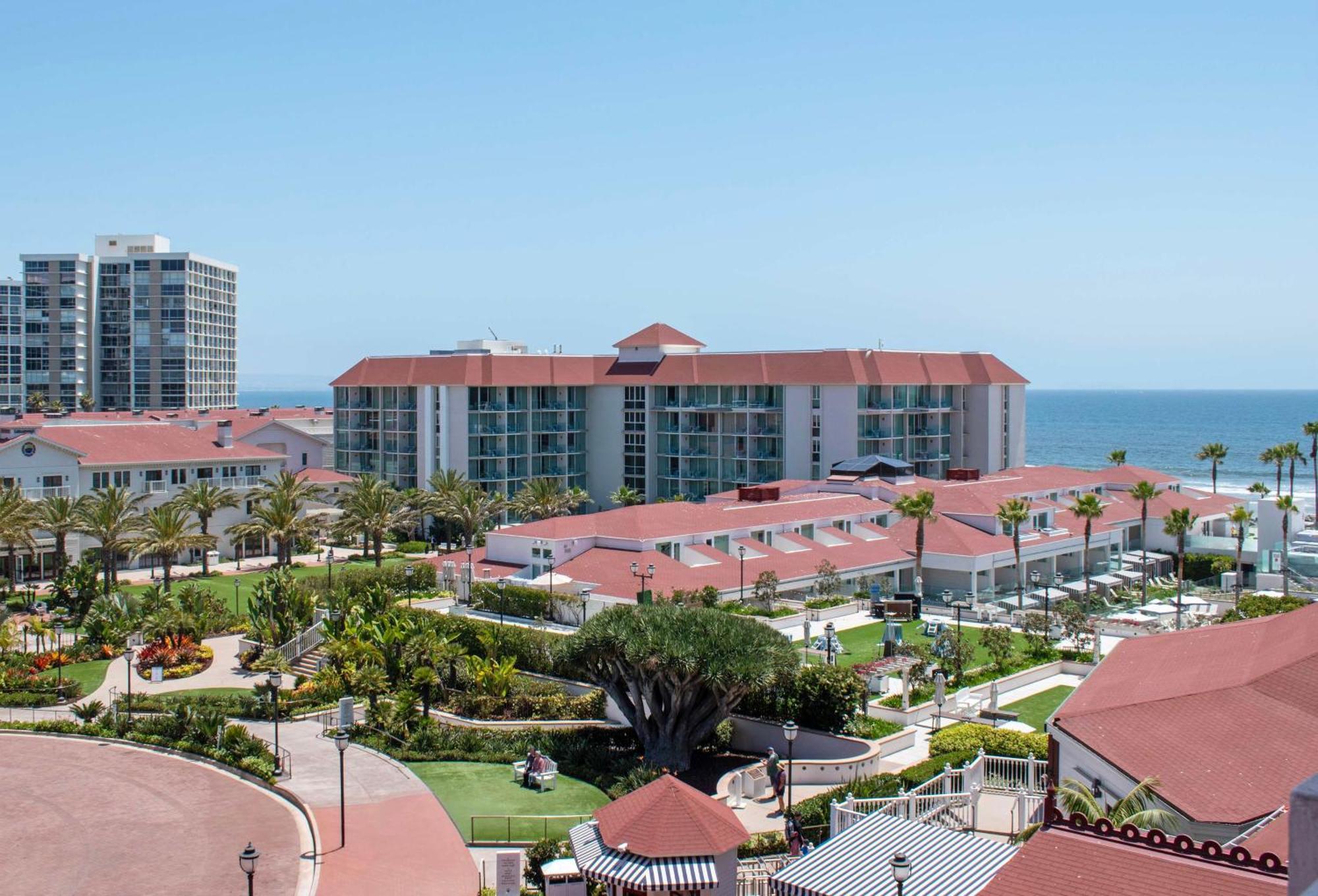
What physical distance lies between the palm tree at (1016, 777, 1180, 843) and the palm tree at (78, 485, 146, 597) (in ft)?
161

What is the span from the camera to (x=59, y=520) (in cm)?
5947

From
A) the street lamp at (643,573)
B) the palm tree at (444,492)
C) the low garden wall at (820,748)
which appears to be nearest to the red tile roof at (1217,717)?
the low garden wall at (820,748)

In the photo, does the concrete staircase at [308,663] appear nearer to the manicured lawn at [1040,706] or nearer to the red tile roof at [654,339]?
the manicured lawn at [1040,706]

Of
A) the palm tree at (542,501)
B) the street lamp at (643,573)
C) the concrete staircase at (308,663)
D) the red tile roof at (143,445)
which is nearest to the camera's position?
the concrete staircase at (308,663)

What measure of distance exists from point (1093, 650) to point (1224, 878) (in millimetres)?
32413

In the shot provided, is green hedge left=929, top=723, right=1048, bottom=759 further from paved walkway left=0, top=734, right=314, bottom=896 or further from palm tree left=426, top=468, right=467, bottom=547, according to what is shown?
palm tree left=426, top=468, right=467, bottom=547

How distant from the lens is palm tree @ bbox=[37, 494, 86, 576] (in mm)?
59500

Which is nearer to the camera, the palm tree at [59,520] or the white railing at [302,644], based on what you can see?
the white railing at [302,644]

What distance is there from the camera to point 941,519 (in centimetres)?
6425

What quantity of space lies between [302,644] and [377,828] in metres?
20.7

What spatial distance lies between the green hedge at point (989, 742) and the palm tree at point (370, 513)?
37.0 m

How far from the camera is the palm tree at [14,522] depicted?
5644 cm

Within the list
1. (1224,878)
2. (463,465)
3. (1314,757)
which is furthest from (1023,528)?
→ (1224,878)

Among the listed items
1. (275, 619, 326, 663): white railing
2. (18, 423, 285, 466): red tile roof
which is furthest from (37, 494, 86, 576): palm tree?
(275, 619, 326, 663): white railing
